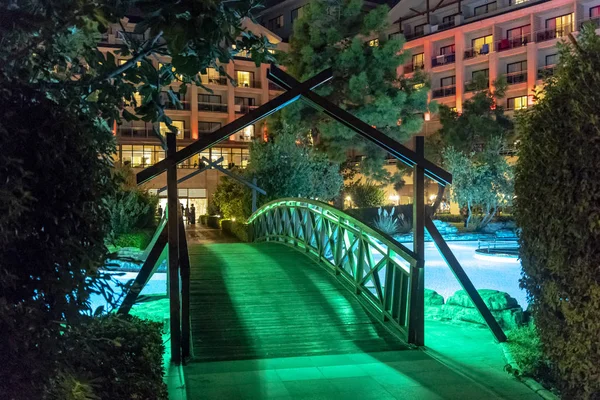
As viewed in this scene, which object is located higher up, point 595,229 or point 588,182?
point 588,182

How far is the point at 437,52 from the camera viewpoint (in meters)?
40.1

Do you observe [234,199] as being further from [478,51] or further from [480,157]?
[478,51]

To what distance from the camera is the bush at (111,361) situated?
250cm

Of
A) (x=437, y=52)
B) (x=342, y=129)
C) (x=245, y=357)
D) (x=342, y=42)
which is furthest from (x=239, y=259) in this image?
(x=437, y=52)

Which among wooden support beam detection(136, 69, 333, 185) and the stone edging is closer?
the stone edging

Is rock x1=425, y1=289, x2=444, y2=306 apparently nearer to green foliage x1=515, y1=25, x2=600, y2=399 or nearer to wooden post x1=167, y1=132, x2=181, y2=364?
green foliage x1=515, y1=25, x2=600, y2=399

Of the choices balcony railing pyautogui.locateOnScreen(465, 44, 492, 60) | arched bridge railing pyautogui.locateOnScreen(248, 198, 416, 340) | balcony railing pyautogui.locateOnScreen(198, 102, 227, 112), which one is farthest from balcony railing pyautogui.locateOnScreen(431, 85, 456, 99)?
arched bridge railing pyautogui.locateOnScreen(248, 198, 416, 340)

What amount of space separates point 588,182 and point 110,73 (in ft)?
10.6

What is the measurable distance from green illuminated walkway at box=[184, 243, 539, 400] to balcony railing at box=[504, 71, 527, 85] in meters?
30.7

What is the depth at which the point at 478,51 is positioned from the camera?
121 feet

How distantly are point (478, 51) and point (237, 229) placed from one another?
2398 cm

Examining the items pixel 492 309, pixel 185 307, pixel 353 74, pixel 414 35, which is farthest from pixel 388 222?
pixel 414 35

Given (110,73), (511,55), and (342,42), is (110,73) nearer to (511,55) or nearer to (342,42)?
(342,42)

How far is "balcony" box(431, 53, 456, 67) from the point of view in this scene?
38812mm
